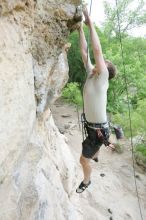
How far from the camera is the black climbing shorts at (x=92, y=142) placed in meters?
6.38

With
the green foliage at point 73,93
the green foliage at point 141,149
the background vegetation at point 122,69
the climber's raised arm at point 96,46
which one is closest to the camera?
the climber's raised arm at point 96,46

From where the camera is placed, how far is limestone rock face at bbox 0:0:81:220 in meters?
4.55

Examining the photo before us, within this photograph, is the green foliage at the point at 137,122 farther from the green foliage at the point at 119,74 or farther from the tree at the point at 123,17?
the tree at the point at 123,17

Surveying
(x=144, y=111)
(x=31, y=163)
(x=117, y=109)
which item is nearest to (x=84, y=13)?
(x=31, y=163)

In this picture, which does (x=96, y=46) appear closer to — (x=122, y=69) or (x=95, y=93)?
(x=95, y=93)

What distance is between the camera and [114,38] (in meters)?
23.7

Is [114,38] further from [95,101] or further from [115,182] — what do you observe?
[95,101]

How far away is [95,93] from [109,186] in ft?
23.9

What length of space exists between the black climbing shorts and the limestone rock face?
2.83ft

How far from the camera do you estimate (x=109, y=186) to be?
12547 millimetres

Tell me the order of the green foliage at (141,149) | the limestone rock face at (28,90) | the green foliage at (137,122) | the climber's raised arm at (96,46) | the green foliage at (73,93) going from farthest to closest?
the green foliage at (73,93)
the green foliage at (137,122)
the green foliage at (141,149)
the climber's raised arm at (96,46)
the limestone rock face at (28,90)

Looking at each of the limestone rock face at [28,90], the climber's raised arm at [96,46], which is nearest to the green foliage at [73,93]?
the limestone rock face at [28,90]

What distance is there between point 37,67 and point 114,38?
18832 mm

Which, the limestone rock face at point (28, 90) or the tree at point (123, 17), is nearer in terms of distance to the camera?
the limestone rock face at point (28, 90)
